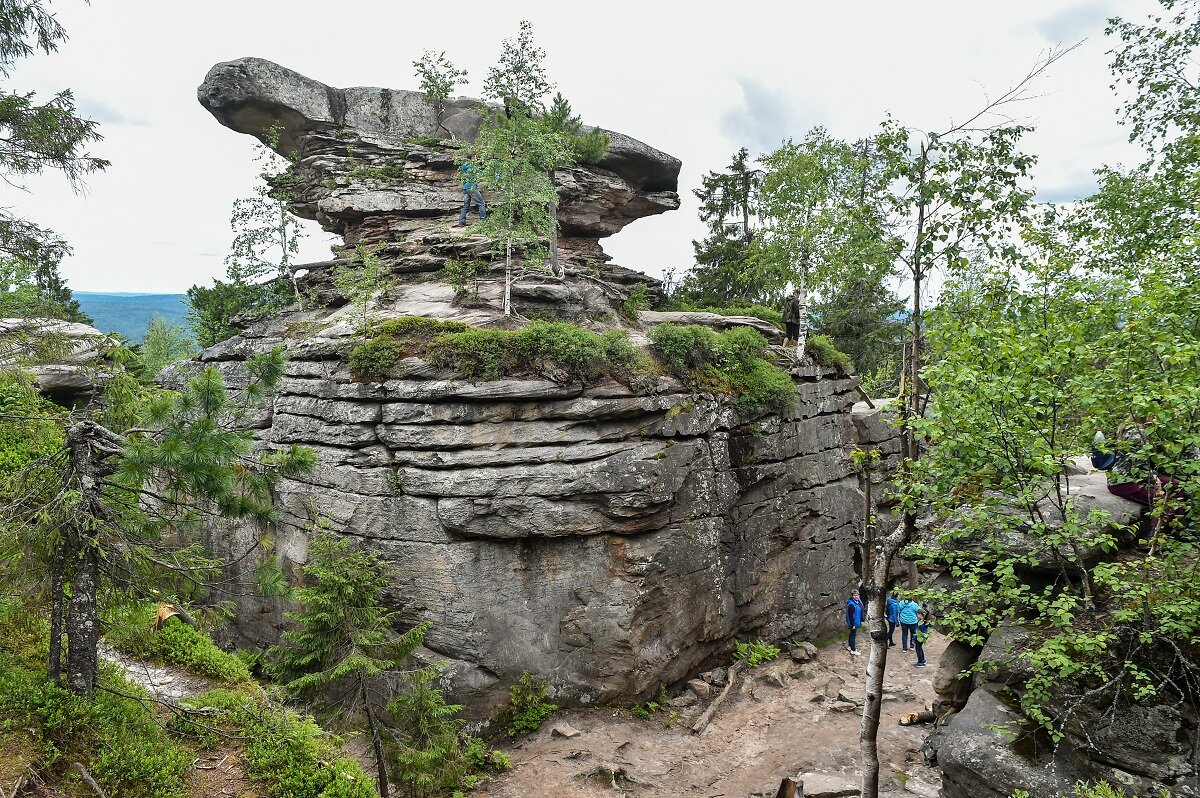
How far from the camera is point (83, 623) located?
693 cm

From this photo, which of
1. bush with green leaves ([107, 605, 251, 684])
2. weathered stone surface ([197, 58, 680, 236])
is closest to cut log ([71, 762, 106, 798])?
bush with green leaves ([107, 605, 251, 684])

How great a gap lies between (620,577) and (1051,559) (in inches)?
364

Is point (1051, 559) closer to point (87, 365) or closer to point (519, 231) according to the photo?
point (87, 365)

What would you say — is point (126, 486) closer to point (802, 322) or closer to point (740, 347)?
point (740, 347)

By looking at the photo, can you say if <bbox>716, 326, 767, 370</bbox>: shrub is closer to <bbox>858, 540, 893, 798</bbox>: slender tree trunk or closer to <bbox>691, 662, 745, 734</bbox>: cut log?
<bbox>691, 662, 745, 734</bbox>: cut log

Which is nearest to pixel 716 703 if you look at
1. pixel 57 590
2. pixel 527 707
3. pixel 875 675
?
pixel 527 707

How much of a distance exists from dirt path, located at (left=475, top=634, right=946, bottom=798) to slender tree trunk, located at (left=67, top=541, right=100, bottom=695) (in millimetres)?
8370

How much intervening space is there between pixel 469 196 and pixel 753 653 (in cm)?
1852

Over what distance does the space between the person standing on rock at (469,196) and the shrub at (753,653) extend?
16.7m

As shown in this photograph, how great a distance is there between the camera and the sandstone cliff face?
14883 millimetres

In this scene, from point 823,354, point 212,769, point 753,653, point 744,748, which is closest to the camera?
point 212,769

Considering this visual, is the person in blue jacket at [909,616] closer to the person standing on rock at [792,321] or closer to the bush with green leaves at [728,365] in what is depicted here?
the bush with green leaves at [728,365]

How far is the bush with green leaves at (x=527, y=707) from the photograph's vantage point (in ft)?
48.1

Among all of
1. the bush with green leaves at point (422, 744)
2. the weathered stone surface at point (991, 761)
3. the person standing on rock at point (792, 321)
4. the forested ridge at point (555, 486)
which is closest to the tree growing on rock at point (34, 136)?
the forested ridge at point (555, 486)
